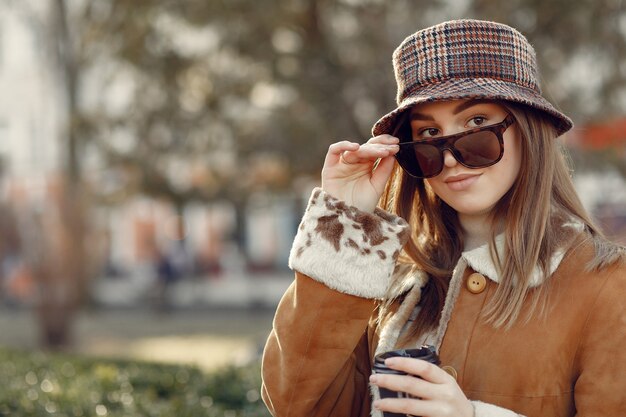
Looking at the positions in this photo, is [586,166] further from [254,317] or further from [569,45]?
[254,317]

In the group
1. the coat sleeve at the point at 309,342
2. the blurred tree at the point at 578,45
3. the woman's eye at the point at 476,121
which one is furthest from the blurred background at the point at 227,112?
the woman's eye at the point at 476,121

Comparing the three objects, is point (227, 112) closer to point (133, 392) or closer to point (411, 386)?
point (133, 392)

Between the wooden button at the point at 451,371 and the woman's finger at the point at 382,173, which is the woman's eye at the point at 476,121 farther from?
the wooden button at the point at 451,371

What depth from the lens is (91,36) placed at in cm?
1268

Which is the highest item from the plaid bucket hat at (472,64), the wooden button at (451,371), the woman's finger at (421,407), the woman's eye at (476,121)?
the plaid bucket hat at (472,64)

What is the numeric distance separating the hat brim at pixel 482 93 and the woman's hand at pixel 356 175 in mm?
112

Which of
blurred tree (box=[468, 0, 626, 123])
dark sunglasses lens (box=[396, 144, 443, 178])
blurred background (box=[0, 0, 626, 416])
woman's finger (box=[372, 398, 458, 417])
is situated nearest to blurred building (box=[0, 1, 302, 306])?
blurred background (box=[0, 0, 626, 416])

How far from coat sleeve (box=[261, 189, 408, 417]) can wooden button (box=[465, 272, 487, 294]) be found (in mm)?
178

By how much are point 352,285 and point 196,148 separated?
7666 millimetres

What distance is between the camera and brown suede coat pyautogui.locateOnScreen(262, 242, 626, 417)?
168cm

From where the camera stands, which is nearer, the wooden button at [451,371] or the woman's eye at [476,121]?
the wooden button at [451,371]

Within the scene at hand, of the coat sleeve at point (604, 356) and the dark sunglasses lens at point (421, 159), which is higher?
the dark sunglasses lens at point (421, 159)

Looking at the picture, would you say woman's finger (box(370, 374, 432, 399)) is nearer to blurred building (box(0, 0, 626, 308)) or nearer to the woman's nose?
the woman's nose

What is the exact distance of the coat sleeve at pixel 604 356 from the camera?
5.43 ft
